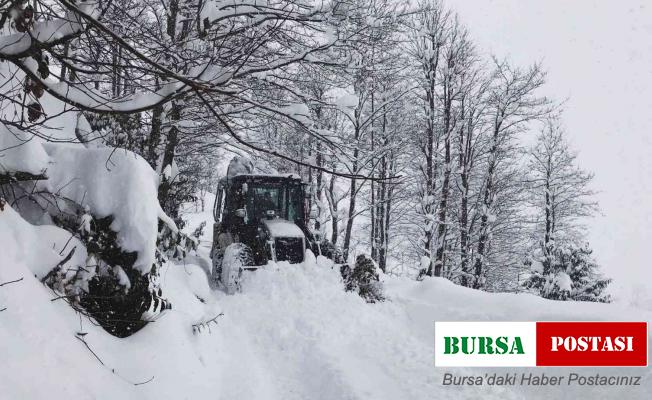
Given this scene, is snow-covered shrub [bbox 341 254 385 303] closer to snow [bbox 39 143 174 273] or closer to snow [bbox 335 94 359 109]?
snow [bbox 335 94 359 109]

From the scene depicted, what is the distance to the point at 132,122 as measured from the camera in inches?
234

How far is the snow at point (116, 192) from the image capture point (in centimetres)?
410

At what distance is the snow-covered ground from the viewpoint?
269cm

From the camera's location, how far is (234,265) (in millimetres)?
8117

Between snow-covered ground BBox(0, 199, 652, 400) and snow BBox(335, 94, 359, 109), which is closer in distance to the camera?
snow-covered ground BBox(0, 199, 652, 400)

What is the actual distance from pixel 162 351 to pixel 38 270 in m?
1.23

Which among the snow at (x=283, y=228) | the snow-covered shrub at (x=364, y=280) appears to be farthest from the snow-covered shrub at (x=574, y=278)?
the snow at (x=283, y=228)

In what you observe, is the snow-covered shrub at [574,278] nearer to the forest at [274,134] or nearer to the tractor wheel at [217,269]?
the forest at [274,134]

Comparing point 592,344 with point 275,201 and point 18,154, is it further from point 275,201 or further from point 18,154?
point 275,201

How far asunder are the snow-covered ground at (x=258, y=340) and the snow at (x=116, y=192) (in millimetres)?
518

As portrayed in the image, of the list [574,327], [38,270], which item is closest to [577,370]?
[574,327]

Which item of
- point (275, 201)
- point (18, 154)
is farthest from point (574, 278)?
point (18, 154)
